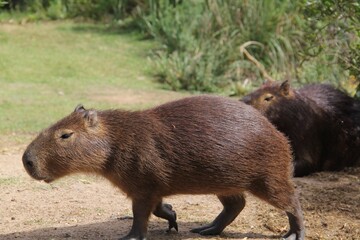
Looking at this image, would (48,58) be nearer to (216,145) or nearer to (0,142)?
(0,142)

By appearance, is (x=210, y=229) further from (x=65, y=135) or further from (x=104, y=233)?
(x=65, y=135)

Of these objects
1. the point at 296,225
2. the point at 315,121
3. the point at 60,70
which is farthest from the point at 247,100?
the point at 60,70

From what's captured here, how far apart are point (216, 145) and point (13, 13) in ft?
40.4

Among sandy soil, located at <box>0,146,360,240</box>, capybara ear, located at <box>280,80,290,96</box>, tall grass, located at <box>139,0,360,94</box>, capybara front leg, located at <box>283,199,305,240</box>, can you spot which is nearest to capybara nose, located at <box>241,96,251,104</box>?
capybara ear, located at <box>280,80,290,96</box>

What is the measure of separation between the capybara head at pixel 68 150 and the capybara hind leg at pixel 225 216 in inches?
33.2

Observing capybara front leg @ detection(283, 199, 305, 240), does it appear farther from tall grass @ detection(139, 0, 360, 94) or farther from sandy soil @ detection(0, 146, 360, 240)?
tall grass @ detection(139, 0, 360, 94)

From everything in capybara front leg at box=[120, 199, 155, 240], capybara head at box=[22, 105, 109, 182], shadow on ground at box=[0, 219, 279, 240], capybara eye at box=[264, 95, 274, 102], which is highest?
capybara head at box=[22, 105, 109, 182]

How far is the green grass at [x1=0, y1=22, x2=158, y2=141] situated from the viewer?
32.0 feet

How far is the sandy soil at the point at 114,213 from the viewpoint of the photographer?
521 centimetres

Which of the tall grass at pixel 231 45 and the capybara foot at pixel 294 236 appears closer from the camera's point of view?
the capybara foot at pixel 294 236

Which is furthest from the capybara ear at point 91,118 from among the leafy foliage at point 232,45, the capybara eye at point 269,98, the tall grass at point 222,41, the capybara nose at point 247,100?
the tall grass at point 222,41

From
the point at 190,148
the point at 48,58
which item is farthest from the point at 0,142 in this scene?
the point at 48,58

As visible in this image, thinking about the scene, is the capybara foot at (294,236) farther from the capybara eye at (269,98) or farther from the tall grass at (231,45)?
the tall grass at (231,45)

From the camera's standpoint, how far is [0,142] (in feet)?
26.7
